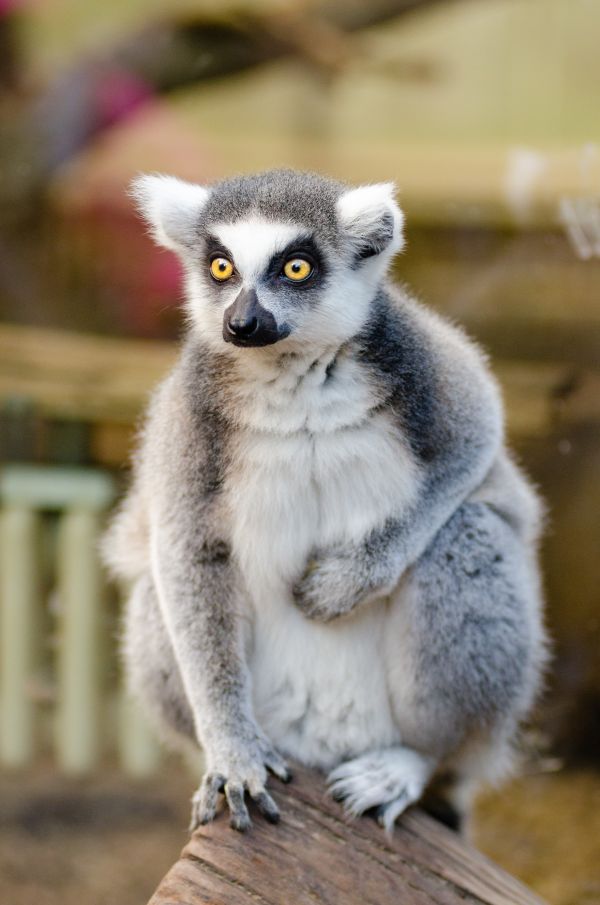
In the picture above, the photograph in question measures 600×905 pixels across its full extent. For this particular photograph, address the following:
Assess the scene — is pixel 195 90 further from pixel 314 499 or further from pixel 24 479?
pixel 314 499

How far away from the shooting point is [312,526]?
234 centimetres

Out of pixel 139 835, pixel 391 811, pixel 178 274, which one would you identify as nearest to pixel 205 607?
pixel 391 811

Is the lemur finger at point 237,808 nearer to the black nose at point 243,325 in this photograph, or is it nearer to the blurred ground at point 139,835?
the black nose at point 243,325

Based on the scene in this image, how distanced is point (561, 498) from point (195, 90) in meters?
2.42

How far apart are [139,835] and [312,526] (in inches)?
88.1

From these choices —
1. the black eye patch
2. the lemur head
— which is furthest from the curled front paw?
the black eye patch

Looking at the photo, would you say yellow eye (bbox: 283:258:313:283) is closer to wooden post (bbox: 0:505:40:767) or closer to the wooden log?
the wooden log

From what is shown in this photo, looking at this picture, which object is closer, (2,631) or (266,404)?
(266,404)

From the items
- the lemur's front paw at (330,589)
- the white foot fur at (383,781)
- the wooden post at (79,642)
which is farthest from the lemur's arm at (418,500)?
the wooden post at (79,642)

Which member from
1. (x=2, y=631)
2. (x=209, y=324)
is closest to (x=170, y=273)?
(x=2, y=631)

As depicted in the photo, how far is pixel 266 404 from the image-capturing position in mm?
2242

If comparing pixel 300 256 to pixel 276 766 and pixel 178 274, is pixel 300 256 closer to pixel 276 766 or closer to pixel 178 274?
pixel 276 766

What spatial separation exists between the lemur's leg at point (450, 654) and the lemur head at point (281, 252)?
597mm

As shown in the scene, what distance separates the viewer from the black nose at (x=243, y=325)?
6.61ft
